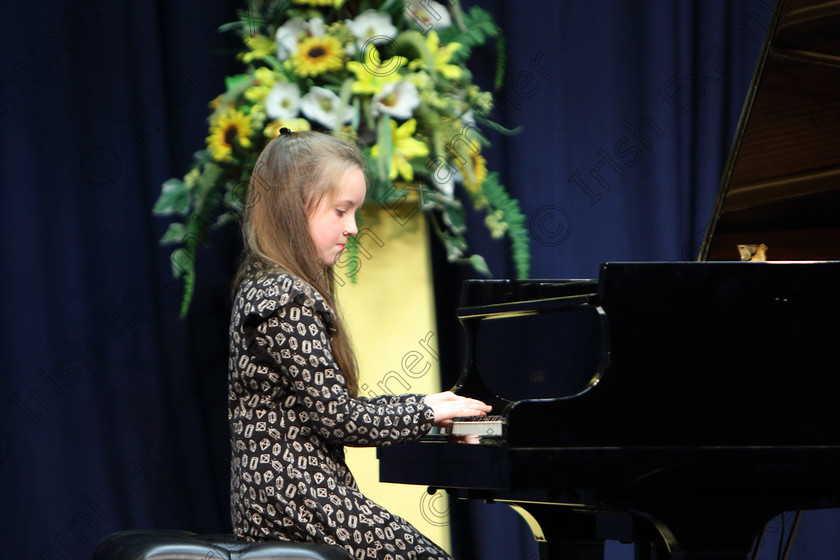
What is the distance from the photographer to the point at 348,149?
6.24 feet

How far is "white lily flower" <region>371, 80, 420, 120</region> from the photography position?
2389 millimetres

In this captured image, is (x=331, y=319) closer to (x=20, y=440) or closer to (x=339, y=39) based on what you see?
(x=339, y=39)

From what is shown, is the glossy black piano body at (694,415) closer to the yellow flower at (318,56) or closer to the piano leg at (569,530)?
the piano leg at (569,530)

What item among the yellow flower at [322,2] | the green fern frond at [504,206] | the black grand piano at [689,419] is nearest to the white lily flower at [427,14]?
the yellow flower at [322,2]

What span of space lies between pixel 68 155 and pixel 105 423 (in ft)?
2.59

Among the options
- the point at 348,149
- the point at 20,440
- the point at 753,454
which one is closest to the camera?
the point at 753,454

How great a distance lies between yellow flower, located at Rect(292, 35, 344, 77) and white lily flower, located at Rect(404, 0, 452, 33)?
221mm

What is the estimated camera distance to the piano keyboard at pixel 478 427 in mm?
1729

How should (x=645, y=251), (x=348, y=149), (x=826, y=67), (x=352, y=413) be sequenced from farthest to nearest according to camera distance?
(x=645, y=251)
(x=826, y=67)
(x=348, y=149)
(x=352, y=413)

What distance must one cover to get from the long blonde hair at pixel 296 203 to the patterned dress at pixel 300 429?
0.25 feet

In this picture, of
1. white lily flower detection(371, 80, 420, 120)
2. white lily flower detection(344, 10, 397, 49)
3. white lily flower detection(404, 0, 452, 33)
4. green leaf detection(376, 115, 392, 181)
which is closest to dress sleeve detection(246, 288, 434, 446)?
green leaf detection(376, 115, 392, 181)

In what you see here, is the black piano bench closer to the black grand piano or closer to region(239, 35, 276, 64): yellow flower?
the black grand piano

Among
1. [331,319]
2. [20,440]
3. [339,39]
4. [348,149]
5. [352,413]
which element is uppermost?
[339,39]

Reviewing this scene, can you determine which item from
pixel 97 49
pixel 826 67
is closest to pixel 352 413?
pixel 826 67
